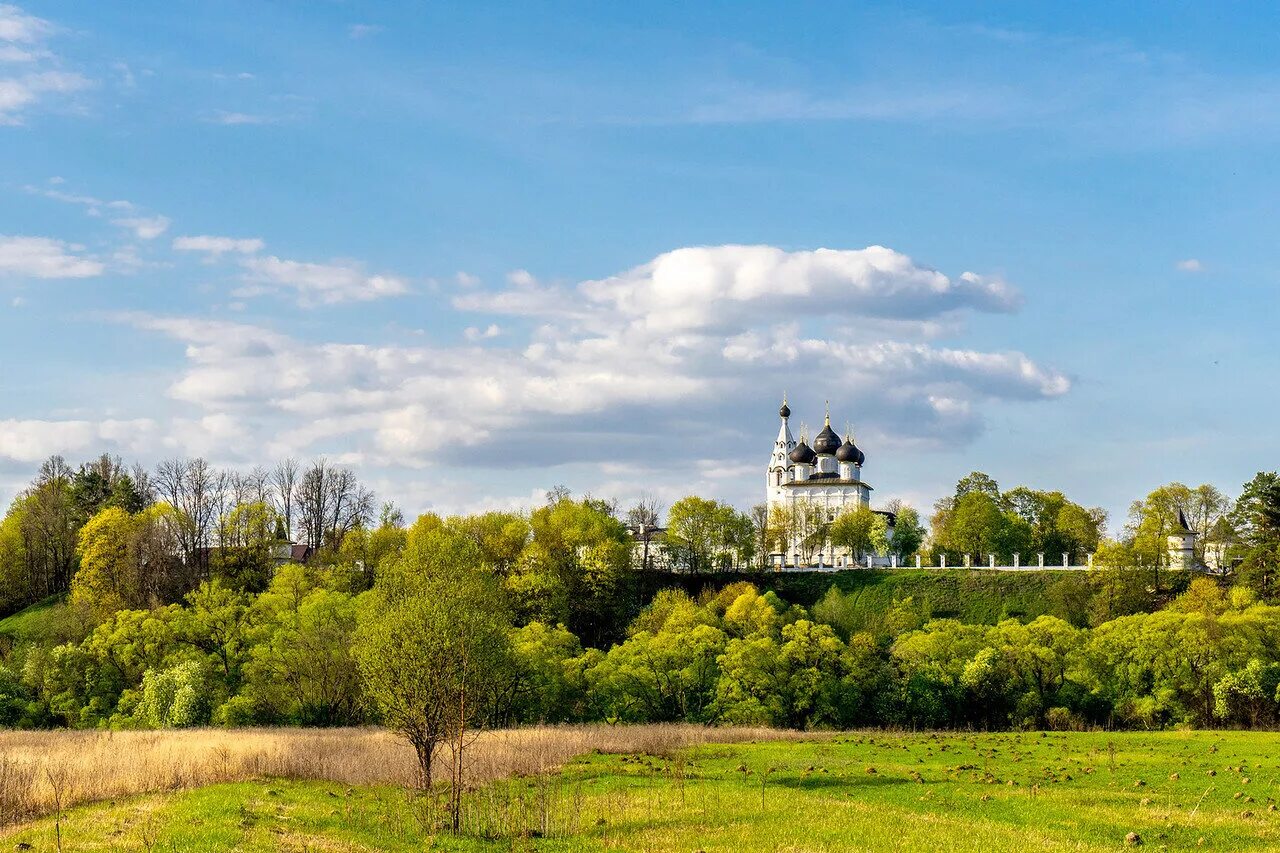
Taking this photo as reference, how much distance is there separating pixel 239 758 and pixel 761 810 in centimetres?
1664

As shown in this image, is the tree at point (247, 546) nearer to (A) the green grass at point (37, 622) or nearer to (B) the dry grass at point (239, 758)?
(A) the green grass at point (37, 622)

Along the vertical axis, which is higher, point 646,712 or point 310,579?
point 310,579

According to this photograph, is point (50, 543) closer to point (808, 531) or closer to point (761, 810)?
point (808, 531)

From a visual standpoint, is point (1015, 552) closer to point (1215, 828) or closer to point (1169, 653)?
point (1169, 653)

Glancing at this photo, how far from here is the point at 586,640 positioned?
98750 mm

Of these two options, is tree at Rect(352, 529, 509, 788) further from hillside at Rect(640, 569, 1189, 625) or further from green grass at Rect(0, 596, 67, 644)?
hillside at Rect(640, 569, 1189, 625)

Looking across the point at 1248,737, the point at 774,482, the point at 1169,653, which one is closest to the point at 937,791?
the point at 1248,737

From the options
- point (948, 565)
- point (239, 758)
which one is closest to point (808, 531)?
point (948, 565)

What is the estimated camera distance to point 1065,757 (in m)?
40.9

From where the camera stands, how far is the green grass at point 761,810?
25484 mm

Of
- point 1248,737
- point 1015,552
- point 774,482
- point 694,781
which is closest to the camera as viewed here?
point 694,781

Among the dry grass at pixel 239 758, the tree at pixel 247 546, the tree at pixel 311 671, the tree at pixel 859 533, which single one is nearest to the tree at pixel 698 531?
the tree at pixel 859 533

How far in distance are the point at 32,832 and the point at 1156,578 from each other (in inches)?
3683

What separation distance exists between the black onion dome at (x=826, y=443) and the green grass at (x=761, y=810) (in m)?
124
